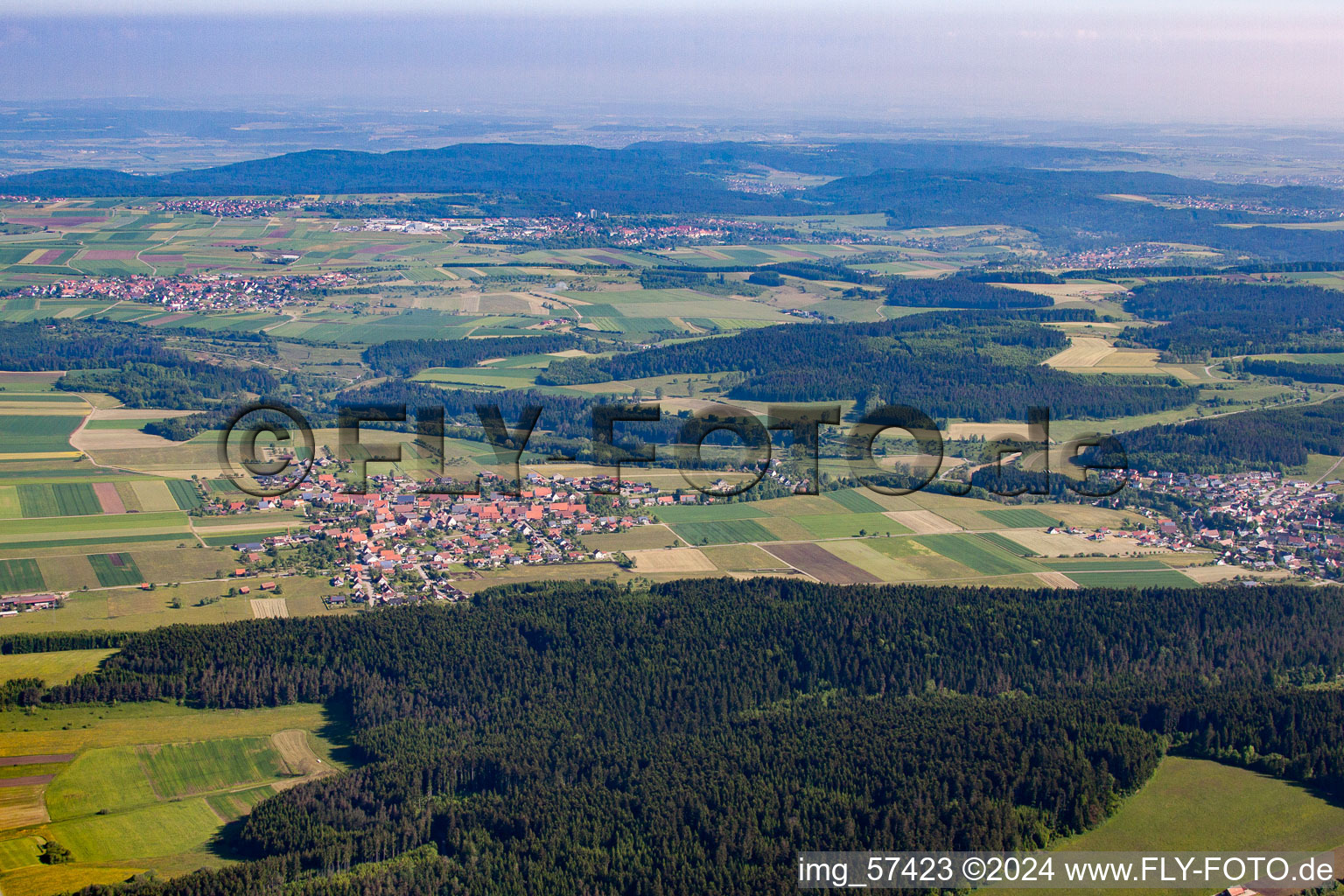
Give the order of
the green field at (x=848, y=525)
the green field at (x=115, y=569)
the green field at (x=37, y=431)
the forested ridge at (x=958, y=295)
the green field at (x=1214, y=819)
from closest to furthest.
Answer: the green field at (x=1214, y=819)
the green field at (x=115, y=569)
the green field at (x=848, y=525)
the green field at (x=37, y=431)
the forested ridge at (x=958, y=295)

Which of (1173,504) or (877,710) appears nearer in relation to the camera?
(877,710)

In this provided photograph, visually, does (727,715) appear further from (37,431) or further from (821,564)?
(37,431)

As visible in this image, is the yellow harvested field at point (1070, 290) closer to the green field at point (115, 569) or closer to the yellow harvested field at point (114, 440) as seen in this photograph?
the yellow harvested field at point (114, 440)

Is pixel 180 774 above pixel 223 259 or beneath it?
beneath

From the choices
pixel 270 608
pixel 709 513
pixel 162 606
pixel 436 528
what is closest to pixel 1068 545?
pixel 709 513

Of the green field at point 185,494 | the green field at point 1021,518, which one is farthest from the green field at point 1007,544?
the green field at point 185,494

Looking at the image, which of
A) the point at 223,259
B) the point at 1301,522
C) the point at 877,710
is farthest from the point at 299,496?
the point at 223,259

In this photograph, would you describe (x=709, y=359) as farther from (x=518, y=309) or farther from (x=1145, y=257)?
(x=1145, y=257)
